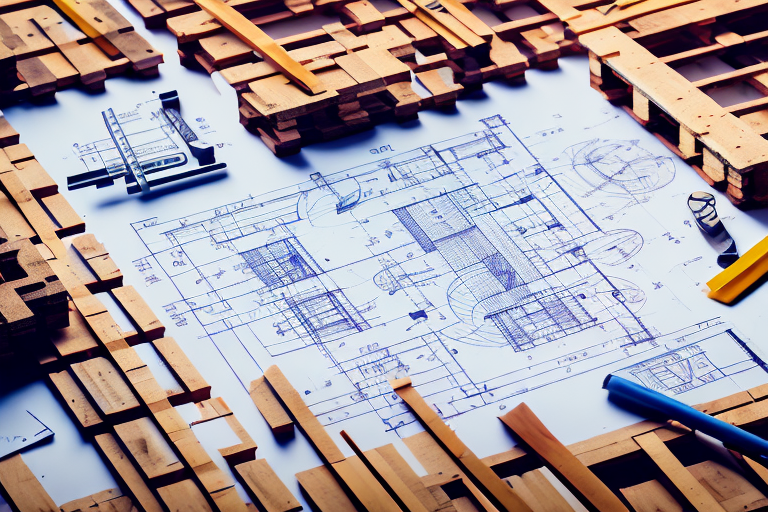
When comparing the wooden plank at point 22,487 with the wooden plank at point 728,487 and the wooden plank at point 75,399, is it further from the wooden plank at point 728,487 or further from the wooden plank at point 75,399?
the wooden plank at point 728,487

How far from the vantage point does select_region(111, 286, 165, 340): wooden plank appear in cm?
569

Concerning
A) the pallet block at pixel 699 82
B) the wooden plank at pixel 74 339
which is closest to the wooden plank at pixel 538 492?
the wooden plank at pixel 74 339

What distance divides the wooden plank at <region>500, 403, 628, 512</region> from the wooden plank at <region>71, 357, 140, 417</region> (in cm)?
192

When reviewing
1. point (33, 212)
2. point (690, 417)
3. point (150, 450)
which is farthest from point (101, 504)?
point (690, 417)

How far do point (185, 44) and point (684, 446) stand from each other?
15.3 ft

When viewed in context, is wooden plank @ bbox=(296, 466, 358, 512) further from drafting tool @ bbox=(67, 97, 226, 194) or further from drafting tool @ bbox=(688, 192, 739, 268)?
drafting tool @ bbox=(688, 192, 739, 268)

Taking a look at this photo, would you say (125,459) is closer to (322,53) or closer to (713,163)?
(322,53)

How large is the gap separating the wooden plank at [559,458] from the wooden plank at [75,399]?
6.82ft

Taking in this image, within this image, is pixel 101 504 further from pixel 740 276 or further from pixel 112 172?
pixel 740 276

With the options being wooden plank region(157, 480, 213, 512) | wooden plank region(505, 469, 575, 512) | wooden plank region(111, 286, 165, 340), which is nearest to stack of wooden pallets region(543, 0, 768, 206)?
wooden plank region(505, 469, 575, 512)

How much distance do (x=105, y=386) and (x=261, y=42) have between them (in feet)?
10.2

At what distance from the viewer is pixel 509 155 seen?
693 cm

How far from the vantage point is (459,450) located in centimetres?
517

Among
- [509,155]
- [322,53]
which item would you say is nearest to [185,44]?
[322,53]
